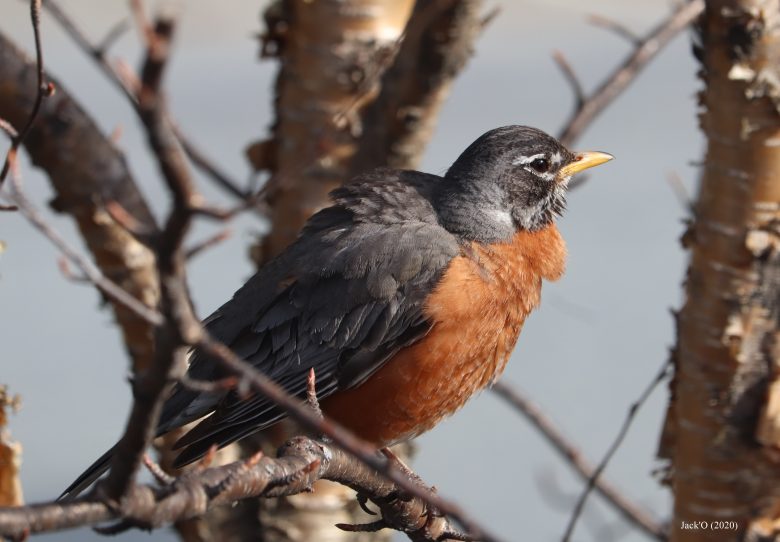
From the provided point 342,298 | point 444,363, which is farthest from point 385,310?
point 444,363

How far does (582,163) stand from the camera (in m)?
3.87

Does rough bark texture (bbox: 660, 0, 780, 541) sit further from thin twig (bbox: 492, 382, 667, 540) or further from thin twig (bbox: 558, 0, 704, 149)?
thin twig (bbox: 558, 0, 704, 149)

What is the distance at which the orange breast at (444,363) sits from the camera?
326 centimetres

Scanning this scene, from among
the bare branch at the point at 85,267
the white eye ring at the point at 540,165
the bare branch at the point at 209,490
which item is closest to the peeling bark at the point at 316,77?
the white eye ring at the point at 540,165

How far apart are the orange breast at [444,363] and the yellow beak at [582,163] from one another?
58 cm

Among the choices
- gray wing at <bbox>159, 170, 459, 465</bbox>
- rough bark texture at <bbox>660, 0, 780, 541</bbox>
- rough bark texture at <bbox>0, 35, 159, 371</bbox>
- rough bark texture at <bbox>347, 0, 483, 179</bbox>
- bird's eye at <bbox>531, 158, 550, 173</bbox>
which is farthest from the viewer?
rough bark texture at <bbox>347, 0, 483, 179</bbox>

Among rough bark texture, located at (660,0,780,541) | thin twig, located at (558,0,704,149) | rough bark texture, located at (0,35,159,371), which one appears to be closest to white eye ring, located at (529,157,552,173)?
thin twig, located at (558,0,704,149)

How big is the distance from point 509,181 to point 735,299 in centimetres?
87

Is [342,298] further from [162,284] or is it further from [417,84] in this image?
[162,284]

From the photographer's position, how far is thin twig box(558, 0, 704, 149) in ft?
13.7

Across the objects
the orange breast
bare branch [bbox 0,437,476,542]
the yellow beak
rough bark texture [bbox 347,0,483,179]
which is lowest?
bare branch [bbox 0,437,476,542]

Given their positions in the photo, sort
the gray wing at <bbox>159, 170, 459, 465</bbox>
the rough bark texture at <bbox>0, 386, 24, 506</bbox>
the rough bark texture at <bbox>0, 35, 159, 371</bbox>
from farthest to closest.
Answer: the rough bark texture at <bbox>0, 35, 159, 371</bbox>
the gray wing at <bbox>159, 170, 459, 465</bbox>
the rough bark texture at <bbox>0, 386, 24, 506</bbox>

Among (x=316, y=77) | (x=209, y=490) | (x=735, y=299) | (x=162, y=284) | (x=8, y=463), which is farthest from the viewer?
(x=316, y=77)

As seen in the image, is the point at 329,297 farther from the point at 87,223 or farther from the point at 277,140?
the point at 277,140
